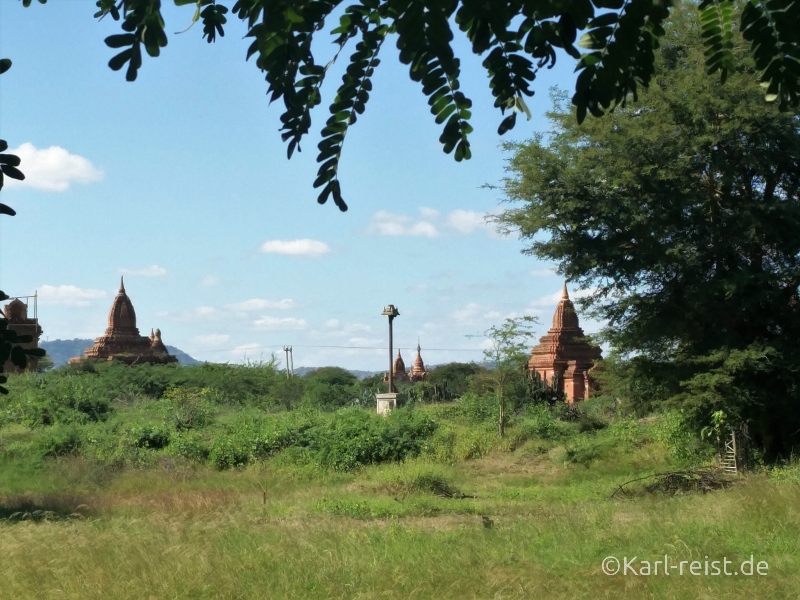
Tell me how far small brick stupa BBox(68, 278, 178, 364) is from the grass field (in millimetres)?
25646

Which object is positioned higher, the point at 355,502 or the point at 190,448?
the point at 190,448

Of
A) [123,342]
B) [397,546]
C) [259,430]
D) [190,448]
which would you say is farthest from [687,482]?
[123,342]

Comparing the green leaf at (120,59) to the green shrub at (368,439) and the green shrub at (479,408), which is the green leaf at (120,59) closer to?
the green shrub at (368,439)

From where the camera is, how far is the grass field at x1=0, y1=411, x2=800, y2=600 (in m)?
5.55

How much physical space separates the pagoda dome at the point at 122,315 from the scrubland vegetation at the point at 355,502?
14.7m

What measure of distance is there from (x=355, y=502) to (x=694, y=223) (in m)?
6.64

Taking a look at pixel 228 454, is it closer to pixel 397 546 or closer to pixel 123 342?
pixel 397 546

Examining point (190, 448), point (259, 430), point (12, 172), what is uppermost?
point (12, 172)

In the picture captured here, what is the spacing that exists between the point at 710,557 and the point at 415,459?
403 inches

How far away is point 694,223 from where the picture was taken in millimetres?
13070

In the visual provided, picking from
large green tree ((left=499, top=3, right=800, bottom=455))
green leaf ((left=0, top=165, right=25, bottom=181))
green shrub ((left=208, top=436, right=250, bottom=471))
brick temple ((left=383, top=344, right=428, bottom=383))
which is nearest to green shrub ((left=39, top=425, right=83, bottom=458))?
green shrub ((left=208, top=436, right=250, bottom=471))

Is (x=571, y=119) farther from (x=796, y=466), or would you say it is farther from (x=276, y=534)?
(x=276, y=534)

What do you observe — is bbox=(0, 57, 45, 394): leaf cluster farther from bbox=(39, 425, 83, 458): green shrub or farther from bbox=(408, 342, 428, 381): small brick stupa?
bbox=(408, 342, 428, 381): small brick stupa

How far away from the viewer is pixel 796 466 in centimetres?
1238
